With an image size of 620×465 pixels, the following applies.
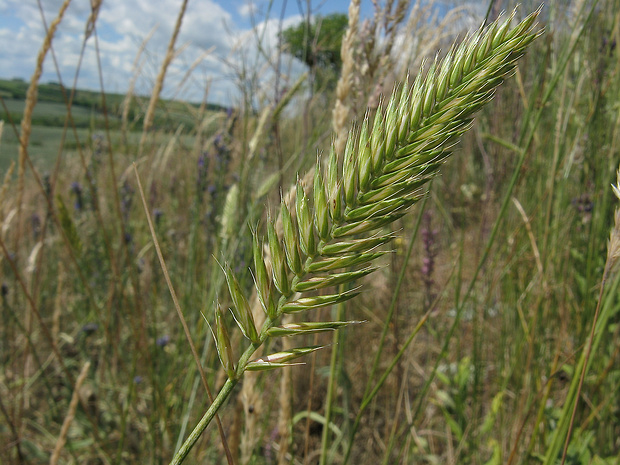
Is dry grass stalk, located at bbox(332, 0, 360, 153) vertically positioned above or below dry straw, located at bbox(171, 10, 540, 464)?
above

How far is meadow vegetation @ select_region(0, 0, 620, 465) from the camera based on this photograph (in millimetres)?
444

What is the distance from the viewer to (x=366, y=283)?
0.88 m

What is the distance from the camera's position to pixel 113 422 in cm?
212

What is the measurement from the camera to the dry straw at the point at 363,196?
42 cm

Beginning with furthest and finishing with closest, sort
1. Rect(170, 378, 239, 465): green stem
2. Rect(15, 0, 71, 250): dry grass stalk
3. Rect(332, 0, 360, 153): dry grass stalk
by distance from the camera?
Rect(15, 0, 71, 250): dry grass stalk → Rect(332, 0, 360, 153): dry grass stalk → Rect(170, 378, 239, 465): green stem

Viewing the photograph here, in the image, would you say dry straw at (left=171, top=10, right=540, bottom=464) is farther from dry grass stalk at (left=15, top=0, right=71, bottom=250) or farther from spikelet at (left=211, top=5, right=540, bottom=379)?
dry grass stalk at (left=15, top=0, right=71, bottom=250)

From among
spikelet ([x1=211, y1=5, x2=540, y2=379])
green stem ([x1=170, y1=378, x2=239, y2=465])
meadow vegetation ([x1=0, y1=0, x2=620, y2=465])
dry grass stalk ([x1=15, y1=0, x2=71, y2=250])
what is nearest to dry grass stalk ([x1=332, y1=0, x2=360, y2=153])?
meadow vegetation ([x1=0, y1=0, x2=620, y2=465])

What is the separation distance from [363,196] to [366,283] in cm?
48

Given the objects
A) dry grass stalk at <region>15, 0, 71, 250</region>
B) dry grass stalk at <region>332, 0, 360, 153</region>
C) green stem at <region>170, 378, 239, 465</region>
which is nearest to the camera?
green stem at <region>170, 378, 239, 465</region>

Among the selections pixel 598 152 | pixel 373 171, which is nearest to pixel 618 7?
pixel 598 152

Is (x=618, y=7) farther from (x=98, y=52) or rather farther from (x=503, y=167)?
(x=98, y=52)

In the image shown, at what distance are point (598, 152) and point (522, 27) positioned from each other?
62.5 inches

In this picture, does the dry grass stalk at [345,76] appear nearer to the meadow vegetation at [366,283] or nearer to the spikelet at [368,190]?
the meadow vegetation at [366,283]

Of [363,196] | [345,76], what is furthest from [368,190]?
[345,76]
